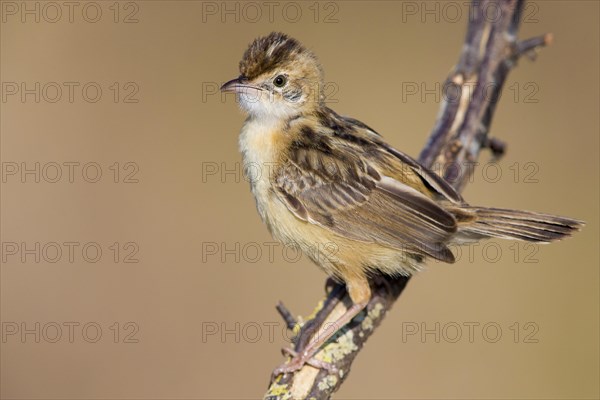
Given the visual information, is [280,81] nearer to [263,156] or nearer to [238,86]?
[238,86]

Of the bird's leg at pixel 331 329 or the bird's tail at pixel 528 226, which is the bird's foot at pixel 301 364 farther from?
the bird's tail at pixel 528 226

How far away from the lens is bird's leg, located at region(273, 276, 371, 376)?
518cm

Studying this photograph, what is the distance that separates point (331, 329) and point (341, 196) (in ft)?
3.36

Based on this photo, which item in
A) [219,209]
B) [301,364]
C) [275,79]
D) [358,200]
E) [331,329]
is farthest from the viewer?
[219,209]

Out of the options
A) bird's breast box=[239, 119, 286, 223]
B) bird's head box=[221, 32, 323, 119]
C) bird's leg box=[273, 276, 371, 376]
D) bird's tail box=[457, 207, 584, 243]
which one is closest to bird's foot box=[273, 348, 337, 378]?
bird's leg box=[273, 276, 371, 376]

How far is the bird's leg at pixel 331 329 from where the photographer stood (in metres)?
5.18

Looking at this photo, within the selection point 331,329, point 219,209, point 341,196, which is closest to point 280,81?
point 341,196

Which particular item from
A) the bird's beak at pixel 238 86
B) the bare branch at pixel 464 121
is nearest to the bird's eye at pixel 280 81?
the bird's beak at pixel 238 86

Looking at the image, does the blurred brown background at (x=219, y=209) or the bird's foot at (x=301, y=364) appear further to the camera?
the blurred brown background at (x=219, y=209)

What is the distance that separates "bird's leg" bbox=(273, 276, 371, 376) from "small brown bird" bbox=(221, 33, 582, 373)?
11mm

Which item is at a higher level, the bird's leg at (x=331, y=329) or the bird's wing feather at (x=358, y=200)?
the bird's wing feather at (x=358, y=200)

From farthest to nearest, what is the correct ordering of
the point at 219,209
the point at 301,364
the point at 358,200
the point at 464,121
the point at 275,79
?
1. the point at 219,209
2. the point at 464,121
3. the point at 275,79
4. the point at 358,200
5. the point at 301,364

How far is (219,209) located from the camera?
10.5 meters

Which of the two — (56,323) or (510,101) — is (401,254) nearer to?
(56,323)
